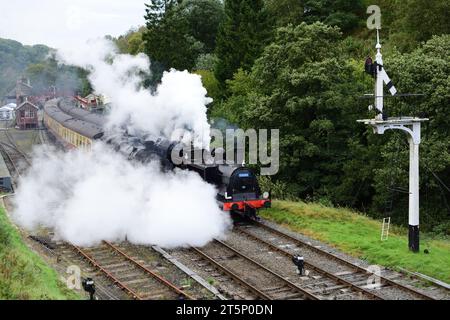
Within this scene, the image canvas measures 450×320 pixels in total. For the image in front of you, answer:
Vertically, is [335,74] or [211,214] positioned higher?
[335,74]

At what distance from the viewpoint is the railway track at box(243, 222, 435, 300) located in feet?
40.4

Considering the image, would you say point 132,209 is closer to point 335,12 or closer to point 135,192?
point 135,192

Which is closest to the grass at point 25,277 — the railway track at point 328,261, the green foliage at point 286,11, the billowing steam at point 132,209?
the billowing steam at point 132,209

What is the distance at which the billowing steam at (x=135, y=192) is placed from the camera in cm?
1720

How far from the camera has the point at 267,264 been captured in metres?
14.7

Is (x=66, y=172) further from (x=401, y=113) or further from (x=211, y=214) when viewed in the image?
(x=401, y=113)

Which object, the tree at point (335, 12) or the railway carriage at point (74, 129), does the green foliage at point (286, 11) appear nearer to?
the tree at point (335, 12)

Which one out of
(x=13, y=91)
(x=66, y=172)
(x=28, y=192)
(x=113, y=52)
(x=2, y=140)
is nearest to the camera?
(x=28, y=192)

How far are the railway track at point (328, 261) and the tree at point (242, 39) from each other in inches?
907

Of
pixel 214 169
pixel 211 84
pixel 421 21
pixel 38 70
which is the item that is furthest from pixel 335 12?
pixel 38 70

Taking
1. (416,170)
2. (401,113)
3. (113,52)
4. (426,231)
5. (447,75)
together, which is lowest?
(426,231)

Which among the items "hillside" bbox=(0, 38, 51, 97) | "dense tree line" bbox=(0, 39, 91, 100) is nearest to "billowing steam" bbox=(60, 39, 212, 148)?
"dense tree line" bbox=(0, 39, 91, 100)

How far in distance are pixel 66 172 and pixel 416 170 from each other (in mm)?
19981
